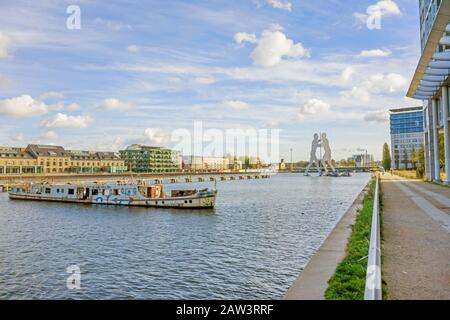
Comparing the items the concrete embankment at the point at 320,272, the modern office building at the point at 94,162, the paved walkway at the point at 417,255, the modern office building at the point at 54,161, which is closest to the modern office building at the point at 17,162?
the modern office building at the point at 54,161

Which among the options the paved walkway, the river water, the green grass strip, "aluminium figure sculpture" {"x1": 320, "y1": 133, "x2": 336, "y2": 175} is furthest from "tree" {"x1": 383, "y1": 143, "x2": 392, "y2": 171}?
the green grass strip

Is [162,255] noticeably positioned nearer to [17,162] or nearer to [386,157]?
[17,162]

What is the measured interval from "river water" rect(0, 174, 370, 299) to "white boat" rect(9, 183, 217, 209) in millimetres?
7739

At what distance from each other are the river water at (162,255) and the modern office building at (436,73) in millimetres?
18260

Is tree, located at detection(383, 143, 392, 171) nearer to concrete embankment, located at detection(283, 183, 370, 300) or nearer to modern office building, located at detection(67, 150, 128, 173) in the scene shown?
modern office building, located at detection(67, 150, 128, 173)

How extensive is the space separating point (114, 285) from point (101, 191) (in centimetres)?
3772

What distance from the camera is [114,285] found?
46.9ft

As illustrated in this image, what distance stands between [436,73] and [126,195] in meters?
39.3

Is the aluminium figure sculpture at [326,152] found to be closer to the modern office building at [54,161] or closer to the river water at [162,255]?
the modern office building at [54,161]

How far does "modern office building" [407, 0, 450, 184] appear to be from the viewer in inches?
1197

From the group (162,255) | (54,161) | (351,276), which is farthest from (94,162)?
(351,276)
